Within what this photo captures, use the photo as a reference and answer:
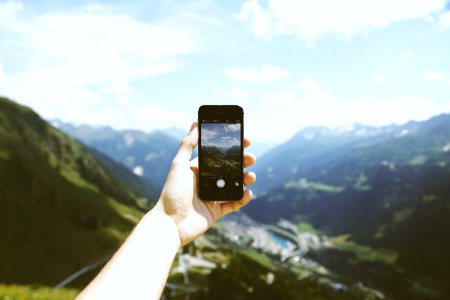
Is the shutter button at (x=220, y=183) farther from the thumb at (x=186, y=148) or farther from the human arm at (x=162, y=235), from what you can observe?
the thumb at (x=186, y=148)

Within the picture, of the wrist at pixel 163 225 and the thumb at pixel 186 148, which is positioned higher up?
the thumb at pixel 186 148

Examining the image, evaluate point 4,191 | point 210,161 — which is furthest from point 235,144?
point 4,191

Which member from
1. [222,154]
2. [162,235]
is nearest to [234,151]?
[222,154]

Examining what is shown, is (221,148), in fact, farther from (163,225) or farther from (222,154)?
(163,225)

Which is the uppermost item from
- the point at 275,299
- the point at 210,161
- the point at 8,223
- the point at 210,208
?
the point at 210,161

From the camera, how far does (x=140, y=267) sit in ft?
17.8

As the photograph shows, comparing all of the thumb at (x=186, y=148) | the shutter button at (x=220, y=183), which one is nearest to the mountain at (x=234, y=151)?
the shutter button at (x=220, y=183)

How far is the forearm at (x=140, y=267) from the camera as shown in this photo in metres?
4.95

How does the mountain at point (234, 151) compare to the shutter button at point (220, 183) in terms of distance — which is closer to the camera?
the shutter button at point (220, 183)

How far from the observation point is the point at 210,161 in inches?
383

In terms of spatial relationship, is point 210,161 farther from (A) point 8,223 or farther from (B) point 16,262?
(A) point 8,223

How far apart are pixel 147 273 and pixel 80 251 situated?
184690mm

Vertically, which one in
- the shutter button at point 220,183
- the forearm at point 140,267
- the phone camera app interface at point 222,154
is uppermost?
the phone camera app interface at point 222,154

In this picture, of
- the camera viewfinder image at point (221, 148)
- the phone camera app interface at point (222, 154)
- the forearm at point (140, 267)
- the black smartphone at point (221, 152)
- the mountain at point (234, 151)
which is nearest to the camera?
the forearm at point (140, 267)
